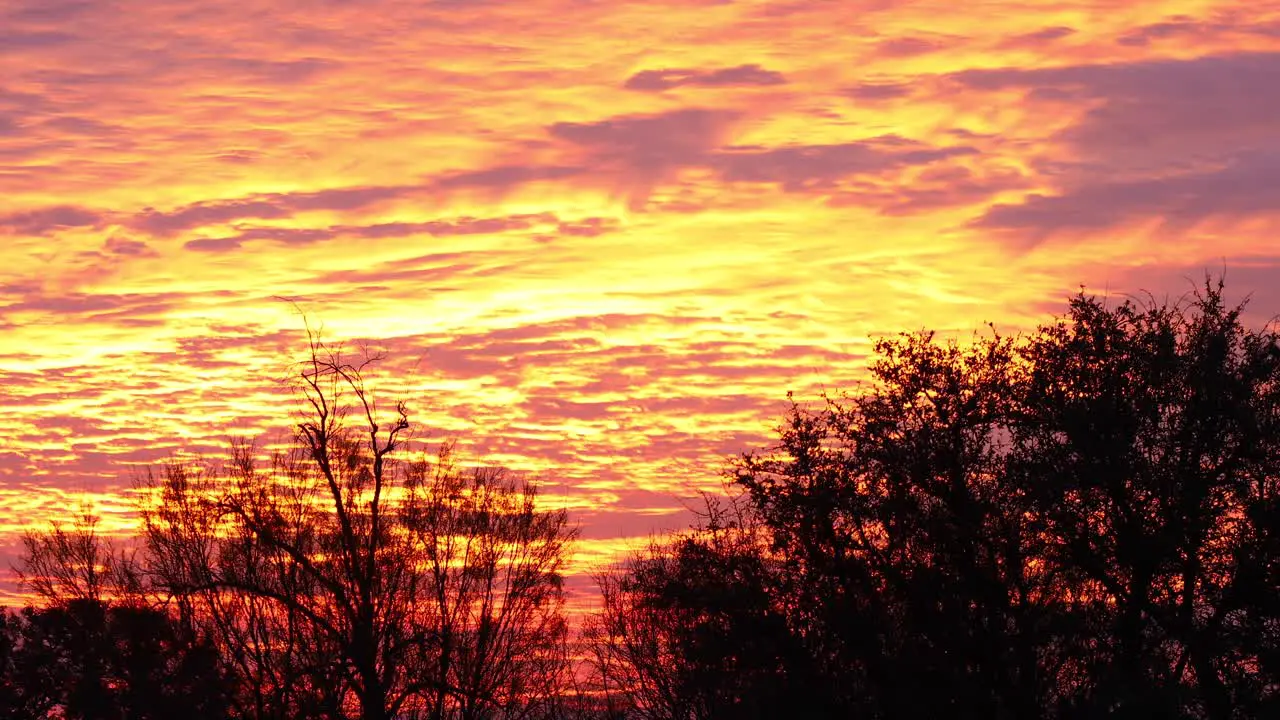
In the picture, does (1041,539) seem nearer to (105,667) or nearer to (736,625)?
(736,625)

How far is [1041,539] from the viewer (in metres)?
35.9

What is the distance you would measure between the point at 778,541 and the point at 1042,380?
807 centimetres

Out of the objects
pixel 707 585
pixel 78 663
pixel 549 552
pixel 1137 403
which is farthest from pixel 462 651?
pixel 1137 403

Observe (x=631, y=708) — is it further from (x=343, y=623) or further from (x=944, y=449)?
(x=944, y=449)

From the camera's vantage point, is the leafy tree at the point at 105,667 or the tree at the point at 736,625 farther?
the leafy tree at the point at 105,667

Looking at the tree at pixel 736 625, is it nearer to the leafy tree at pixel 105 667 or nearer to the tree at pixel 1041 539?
the tree at pixel 1041 539

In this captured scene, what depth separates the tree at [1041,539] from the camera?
33938 mm

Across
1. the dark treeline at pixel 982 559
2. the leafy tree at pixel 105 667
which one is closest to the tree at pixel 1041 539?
the dark treeline at pixel 982 559

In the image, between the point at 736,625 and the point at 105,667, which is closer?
the point at 736,625

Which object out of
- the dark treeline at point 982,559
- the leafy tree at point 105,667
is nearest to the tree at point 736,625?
the dark treeline at point 982,559

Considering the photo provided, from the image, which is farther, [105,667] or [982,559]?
[105,667]

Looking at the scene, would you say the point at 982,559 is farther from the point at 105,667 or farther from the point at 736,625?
the point at 105,667

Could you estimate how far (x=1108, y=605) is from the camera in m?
35.5

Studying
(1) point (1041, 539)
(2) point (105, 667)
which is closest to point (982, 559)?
(1) point (1041, 539)
